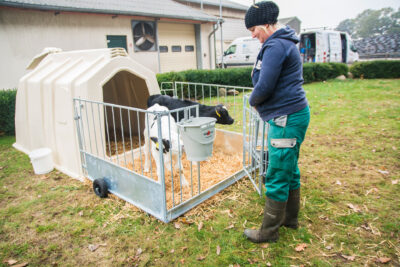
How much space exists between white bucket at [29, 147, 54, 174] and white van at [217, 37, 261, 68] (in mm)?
17265

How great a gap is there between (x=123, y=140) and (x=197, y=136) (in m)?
1.19

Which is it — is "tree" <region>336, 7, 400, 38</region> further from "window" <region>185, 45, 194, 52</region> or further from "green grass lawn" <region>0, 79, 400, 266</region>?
"green grass lawn" <region>0, 79, 400, 266</region>

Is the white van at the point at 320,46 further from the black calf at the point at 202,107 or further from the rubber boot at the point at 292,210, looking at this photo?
the rubber boot at the point at 292,210

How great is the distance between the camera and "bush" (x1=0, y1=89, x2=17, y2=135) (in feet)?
25.3

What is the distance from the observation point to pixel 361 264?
112 inches

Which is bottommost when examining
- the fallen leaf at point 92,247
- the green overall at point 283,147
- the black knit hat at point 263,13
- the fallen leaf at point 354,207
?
the fallen leaf at point 92,247

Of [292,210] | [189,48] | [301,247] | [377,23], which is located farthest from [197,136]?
[377,23]

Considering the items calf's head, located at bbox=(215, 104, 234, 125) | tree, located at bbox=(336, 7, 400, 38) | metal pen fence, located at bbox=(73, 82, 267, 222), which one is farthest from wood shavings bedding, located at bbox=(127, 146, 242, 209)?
tree, located at bbox=(336, 7, 400, 38)

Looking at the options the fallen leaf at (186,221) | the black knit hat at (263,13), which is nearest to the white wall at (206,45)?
the fallen leaf at (186,221)

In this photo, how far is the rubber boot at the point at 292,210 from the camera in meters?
3.22

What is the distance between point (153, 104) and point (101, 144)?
122 centimetres

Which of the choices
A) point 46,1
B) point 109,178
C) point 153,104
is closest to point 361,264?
point 109,178

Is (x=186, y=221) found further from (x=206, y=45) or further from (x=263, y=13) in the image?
(x=206, y=45)

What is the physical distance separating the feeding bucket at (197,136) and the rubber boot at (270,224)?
95 cm
